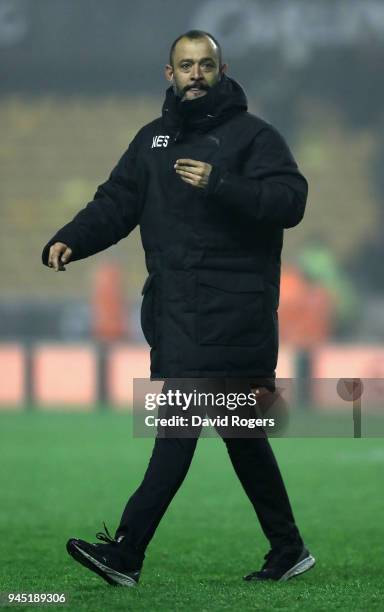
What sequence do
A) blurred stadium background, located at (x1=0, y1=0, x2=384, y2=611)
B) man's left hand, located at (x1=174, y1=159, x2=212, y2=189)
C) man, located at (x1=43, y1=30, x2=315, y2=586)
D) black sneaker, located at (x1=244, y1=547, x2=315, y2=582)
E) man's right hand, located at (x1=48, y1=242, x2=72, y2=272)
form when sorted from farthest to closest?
blurred stadium background, located at (x1=0, y1=0, x2=384, y2=611) < black sneaker, located at (x1=244, y1=547, x2=315, y2=582) < man's right hand, located at (x1=48, y1=242, x2=72, y2=272) < man, located at (x1=43, y1=30, x2=315, y2=586) < man's left hand, located at (x1=174, y1=159, x2=212, y2=189)

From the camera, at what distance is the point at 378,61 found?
98.9 ft

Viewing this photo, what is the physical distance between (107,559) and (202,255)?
0.85 m

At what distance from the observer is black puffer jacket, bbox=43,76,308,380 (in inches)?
170

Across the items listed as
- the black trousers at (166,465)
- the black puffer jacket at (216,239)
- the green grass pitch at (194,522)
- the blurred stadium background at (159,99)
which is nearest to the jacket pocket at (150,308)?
the black puffer jacket at (216,239)

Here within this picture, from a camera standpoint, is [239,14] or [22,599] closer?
[22,599]

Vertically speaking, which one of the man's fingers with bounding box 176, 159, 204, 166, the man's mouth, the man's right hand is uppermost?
the man's mouth

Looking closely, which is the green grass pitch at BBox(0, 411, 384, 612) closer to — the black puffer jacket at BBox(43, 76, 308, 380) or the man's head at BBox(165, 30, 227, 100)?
the black puffer jacket at BBox(43, 76, 308, 380)

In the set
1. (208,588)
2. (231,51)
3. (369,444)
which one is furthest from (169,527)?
(231,51)

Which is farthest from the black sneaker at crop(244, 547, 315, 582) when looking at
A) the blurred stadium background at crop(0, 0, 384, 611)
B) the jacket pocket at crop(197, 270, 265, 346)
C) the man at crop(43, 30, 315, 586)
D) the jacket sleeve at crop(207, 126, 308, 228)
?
the blurred stadium background at crop(0, 0, 384, 611)

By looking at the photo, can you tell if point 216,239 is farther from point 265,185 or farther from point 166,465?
point 166,465

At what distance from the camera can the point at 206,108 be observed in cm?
436

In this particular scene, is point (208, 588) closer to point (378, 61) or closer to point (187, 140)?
point (187, 140)

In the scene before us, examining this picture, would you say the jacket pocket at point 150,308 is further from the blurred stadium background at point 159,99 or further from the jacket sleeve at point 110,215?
the blurred stadium background at point 159,99

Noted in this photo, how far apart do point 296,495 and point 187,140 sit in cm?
409
